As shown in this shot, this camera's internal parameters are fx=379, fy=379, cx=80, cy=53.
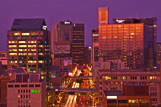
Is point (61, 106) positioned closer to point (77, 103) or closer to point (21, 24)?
point (77, 103)

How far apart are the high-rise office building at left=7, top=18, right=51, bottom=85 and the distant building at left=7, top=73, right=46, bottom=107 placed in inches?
2473

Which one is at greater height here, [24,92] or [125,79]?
[125,79]

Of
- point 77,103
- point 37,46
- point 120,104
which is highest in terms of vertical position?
point 37,46

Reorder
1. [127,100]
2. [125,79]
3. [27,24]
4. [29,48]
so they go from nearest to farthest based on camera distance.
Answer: [127,100] → [125,79] → [29,48] → [27,24]

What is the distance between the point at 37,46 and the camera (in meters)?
177

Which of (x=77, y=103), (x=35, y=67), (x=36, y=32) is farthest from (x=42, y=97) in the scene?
(x=36, y=32)

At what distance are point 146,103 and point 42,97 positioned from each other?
37443 millimetres

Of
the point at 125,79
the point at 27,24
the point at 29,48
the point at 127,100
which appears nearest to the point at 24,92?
the point at 125,79

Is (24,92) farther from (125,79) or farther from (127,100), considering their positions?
(127,100)

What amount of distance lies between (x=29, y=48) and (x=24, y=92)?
234 ft

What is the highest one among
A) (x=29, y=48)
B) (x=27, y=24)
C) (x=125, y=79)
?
(x=27, y=24)

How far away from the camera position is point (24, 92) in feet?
357

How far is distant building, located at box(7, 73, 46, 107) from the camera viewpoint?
107875 mm

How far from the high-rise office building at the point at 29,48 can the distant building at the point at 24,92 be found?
62.8 m
